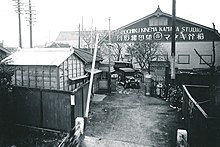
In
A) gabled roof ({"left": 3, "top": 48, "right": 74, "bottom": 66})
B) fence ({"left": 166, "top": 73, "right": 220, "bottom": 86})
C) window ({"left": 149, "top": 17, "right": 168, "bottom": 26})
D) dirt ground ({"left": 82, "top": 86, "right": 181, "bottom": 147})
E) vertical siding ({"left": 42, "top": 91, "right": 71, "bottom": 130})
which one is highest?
window ({"left": 149, "top": 17, "right": 168, "bottom": 26})

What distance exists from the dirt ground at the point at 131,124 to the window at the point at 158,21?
723 inches

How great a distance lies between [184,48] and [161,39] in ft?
12.3

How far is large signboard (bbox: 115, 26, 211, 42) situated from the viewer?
30.9m

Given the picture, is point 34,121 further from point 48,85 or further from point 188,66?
point 188,66

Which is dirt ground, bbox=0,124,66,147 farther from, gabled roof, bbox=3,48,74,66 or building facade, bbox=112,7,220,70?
building facade, bbox=112,7,220,70

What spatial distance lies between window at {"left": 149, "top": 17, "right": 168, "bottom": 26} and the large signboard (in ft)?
1.72

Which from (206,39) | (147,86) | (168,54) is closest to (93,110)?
(147,86)

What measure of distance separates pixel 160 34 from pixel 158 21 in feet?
6.99

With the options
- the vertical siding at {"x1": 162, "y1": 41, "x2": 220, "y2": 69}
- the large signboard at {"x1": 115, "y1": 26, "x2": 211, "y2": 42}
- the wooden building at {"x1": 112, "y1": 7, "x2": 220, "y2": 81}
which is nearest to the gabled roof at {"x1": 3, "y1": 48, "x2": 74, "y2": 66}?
the wooden building at {"x1": 112, "y1": 7, "x2": 220, "y2": 81}

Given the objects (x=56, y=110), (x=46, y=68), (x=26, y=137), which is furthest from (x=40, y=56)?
(x=26, y=137)

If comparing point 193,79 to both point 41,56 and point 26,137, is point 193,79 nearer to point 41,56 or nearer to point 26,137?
point 41,56

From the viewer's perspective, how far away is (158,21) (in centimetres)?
3194

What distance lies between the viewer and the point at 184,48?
31.0 meters

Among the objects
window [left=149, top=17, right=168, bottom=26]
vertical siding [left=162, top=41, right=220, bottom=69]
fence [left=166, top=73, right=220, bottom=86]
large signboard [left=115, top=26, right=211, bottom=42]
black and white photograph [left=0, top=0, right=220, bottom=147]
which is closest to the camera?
black and white photograph [left=0, top=0, right=220, bottom=147]
